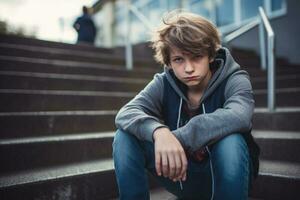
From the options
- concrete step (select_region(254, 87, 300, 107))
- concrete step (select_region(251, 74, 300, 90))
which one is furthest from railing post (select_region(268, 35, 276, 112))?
concrete step (select_region(251, 74, 300, 90))

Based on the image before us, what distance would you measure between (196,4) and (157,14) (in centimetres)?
210

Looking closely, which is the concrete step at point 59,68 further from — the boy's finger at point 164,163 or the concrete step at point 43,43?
the boy's finger at point 164,163

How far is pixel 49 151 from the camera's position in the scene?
89.8 inches

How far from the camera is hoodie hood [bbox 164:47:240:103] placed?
1.69 meters

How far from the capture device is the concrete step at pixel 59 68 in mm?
3503

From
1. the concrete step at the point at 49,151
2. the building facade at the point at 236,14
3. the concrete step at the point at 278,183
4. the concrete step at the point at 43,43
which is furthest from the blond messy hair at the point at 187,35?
the concrete step at the point at 43,43

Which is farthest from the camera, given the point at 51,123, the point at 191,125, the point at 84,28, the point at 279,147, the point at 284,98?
the point at 84,28

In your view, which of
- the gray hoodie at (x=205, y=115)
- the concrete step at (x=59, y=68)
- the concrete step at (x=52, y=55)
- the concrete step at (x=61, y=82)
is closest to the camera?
the gray hoodie at (x=205, y=115)

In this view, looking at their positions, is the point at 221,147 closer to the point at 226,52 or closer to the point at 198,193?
the point at 198,193

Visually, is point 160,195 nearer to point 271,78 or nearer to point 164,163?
point 164,163

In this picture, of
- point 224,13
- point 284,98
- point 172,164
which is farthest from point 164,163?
point 224,13

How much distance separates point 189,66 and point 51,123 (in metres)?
1.47

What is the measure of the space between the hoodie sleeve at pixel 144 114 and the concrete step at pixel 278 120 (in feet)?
4.15

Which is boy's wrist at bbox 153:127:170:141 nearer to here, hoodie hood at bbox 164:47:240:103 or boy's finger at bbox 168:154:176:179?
boy's finger at bbox 168:154:176:179
